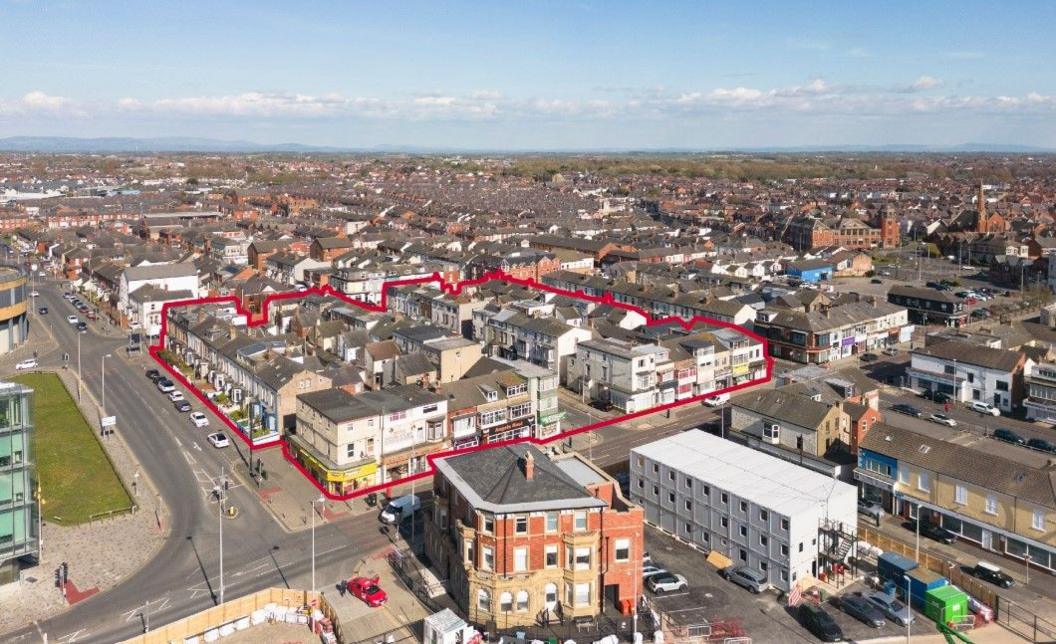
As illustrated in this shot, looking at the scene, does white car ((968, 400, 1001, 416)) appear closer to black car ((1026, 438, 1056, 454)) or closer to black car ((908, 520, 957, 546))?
black car ((1026, 438, 1056, 454))

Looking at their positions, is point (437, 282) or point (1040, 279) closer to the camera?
point (437, 282)

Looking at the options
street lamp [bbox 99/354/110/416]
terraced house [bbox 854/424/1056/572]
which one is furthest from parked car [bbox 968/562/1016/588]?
street lamp [bbox 99/354/110/416]

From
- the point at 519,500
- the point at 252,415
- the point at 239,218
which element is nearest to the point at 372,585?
the point at 519,500

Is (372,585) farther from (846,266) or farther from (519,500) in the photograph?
(846,266)

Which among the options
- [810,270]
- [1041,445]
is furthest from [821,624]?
[810,270]

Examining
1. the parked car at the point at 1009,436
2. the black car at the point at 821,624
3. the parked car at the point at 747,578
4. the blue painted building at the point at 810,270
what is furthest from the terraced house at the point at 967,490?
the blue painted building at the point at 810,270

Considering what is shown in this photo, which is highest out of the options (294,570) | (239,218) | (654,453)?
(239,218)

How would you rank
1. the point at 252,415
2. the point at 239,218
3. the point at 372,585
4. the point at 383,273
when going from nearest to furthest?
the point at 372,585, the point at 252,415, the point at 383,273, the point at 239,218
